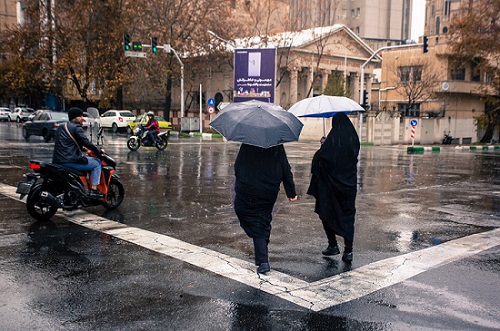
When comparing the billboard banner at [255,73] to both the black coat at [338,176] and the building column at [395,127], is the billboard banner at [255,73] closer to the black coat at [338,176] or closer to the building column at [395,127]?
the building column at [395,127]

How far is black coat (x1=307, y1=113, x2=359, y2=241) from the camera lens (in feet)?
21.0

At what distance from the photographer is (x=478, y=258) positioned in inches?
264

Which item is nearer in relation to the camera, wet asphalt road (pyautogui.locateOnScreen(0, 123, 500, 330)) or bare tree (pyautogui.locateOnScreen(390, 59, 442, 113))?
wet asphalt road (pyautogui.locateOnScreen(0, 123, 500, 330))

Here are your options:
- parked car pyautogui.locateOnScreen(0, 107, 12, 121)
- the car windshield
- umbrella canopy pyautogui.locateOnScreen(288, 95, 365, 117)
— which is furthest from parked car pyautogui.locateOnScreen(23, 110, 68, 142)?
parked car pyautogui.locateOnScreen(0, 107, 12, 121)

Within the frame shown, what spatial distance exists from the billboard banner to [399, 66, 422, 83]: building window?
24499mm

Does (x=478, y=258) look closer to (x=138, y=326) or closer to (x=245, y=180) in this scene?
(x=245, y=180)

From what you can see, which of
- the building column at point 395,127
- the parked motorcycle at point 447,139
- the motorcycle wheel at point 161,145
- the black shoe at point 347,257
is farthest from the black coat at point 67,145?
the parked motorcycle at point 447,139

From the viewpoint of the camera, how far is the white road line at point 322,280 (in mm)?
5254

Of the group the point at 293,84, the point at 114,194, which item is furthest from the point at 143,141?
the point at 293,84

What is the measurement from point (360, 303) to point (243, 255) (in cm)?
198

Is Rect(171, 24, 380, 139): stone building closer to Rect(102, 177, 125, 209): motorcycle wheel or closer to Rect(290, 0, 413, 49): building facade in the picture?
Rect(102, 177, 125, 209): motorcycle wheel

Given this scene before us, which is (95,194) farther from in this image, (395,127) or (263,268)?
(395,127)

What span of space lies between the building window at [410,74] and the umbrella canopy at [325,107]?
4462 cm

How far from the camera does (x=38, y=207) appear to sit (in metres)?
8.34
